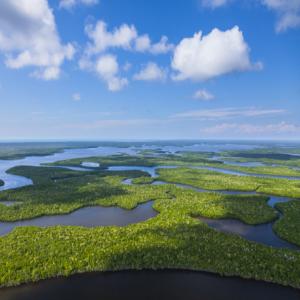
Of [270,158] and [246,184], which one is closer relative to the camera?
[246,184]

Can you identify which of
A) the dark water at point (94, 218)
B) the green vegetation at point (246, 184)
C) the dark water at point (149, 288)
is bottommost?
the dark water at point (149, 288)

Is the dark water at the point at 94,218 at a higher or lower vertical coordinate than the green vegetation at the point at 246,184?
lower

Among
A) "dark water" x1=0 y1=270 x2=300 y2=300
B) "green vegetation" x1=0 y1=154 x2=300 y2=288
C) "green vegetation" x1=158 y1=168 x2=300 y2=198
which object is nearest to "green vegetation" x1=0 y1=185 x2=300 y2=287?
"green vegetation" x1=0 y1=154 x2=300 y2=288

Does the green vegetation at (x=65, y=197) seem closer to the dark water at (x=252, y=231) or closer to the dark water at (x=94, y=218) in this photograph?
the dark water at (x=94, y=218)

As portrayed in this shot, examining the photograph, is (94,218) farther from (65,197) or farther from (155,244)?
(155,244)

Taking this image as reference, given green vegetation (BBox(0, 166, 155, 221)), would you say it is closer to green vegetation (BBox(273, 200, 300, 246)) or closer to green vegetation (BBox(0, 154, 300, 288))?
green vegetation (BBox(0, 154, 300, 288))

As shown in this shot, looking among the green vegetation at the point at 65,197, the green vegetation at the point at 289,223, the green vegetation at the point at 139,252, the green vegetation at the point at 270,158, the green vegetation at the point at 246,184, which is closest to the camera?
the green vegetation at the point at 139,252

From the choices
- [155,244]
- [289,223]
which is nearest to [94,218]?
[155,244]

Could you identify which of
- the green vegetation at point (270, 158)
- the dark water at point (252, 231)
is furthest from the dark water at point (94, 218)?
the green vegetation at point (270, 158)
